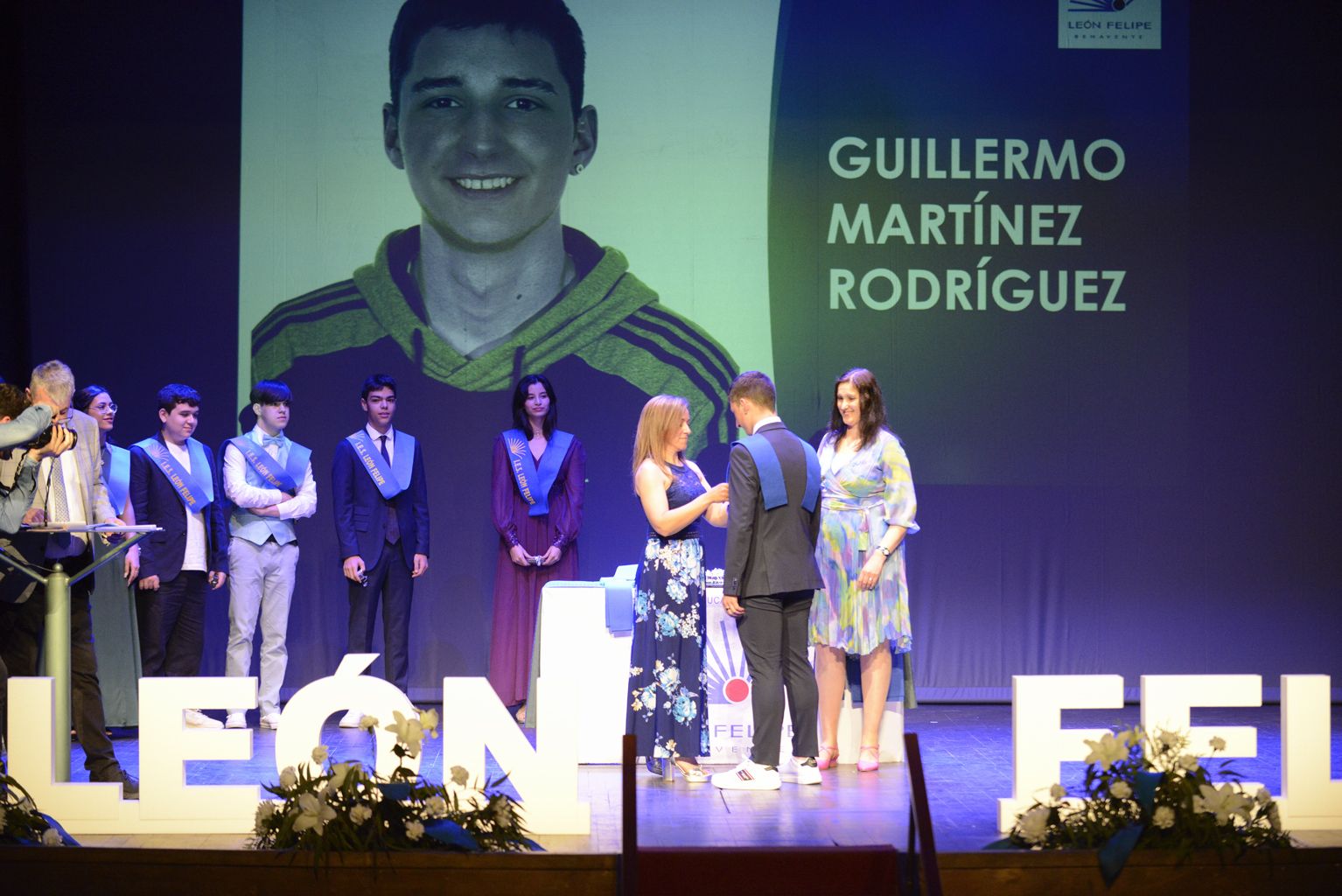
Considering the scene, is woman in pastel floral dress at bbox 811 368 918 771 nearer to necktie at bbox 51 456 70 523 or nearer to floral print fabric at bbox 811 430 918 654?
floral print fabric at bbox 811 430 918 654

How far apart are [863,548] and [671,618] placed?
0.82m

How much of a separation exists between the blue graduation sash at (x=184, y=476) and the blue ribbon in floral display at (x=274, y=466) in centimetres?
30

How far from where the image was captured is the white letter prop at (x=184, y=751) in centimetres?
408

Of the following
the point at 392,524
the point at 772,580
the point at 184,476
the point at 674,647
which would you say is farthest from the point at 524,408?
the point at 772,580

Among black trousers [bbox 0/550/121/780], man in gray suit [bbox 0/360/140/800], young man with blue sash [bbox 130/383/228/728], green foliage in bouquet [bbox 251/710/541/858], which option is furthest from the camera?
young man with blue sash [bbox 130/383/228/728]

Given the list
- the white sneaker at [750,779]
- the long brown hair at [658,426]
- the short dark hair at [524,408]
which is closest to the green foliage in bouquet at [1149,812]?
the white sneaker at [750,779]

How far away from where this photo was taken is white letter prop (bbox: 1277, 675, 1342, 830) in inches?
161

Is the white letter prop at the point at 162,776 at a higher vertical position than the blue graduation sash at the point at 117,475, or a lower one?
lower

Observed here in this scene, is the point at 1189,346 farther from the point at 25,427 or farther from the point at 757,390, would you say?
the point at 25,427

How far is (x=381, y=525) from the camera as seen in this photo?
21.1 ft

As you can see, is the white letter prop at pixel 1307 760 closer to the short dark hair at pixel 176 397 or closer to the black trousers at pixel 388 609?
the black trousers at pixel 388 609

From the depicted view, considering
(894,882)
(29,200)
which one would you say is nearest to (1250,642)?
(894,882)

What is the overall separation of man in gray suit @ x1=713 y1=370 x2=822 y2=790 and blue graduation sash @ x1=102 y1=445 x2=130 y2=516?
2676 millimetres

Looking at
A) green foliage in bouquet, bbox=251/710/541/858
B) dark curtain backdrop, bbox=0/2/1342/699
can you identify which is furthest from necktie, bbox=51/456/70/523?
dark curtain backdrop, bbox=0/2/1342/699
